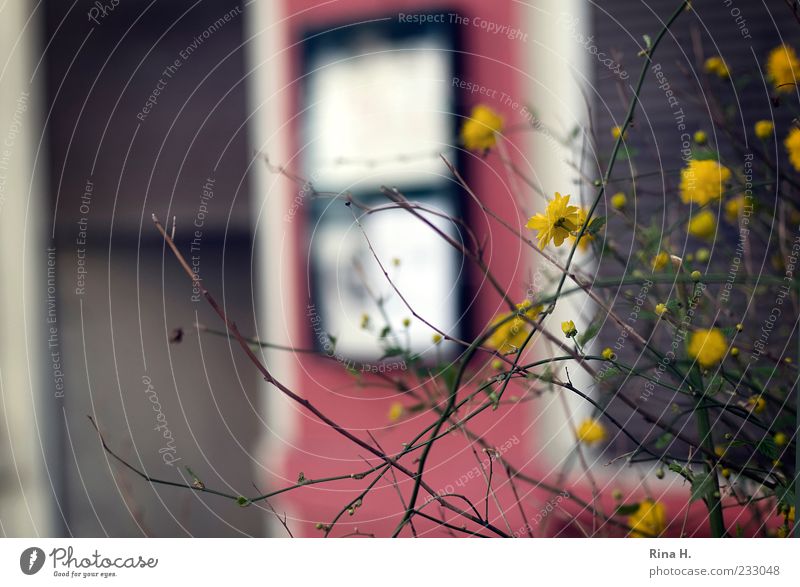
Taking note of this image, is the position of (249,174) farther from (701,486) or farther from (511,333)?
(701,486)

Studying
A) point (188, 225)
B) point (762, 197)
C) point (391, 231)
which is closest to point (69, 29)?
point (391, 231)

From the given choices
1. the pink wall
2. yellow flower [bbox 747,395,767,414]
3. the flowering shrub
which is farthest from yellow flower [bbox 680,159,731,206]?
the pink wall

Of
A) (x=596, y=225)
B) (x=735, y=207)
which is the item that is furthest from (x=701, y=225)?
(x=596, y=225)

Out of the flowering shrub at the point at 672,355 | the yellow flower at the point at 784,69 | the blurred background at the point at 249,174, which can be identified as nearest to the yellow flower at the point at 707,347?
the flowering shrub at the point at 672,355

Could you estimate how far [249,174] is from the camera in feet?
4.03

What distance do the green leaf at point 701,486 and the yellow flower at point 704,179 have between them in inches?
6.2

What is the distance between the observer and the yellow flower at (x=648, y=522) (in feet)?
1.34

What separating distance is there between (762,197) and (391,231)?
379 mm

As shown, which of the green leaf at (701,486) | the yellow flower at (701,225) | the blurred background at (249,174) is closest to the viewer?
the green leaf at (701,486)

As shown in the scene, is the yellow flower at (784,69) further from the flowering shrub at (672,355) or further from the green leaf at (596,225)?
the green leaf at (596,225)

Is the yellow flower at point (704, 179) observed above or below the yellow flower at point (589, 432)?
above

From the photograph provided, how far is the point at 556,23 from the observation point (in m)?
0.87

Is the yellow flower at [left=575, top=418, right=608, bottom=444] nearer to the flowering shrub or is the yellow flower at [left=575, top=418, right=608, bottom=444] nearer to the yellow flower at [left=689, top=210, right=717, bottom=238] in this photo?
the flowering shrub

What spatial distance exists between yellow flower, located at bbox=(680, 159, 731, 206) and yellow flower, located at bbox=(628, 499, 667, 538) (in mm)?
183
